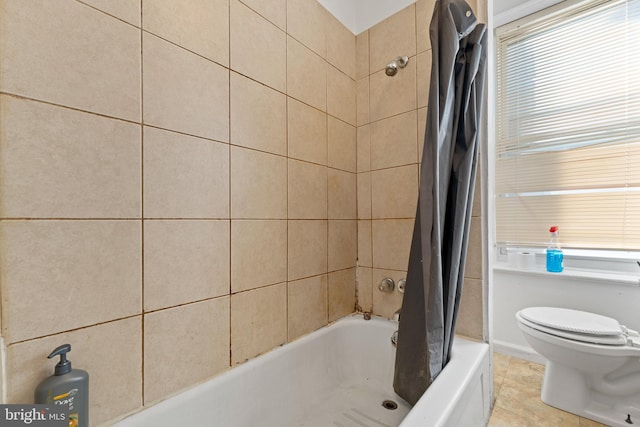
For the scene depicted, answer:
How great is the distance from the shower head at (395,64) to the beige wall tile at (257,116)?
58 cm

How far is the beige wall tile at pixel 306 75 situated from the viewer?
1.22m

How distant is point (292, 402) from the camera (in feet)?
3.67

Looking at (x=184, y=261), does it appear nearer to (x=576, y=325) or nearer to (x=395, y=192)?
(x=395, y=192)

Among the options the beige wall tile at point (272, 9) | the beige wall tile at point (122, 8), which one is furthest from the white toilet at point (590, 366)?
the beige wall tile at point (122, 8)

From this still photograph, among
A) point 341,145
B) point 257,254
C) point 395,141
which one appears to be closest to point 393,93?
point 395,141

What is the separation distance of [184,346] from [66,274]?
39 centimetres

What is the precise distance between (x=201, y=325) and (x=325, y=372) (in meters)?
0.69

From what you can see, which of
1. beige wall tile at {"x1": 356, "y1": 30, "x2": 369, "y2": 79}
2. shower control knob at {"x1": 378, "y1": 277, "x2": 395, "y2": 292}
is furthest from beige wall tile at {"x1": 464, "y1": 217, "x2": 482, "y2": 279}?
beige wall tile at {"x1": 356, "y1": 30, "x2": 369, "y2": 79}

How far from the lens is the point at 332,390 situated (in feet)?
4.22

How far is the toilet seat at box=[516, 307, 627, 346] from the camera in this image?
1186 millimetres

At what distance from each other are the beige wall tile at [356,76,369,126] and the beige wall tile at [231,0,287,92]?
0.56 metres

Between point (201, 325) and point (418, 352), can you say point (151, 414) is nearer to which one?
point (201, 325)

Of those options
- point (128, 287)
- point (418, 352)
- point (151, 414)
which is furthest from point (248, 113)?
point (418, 352)

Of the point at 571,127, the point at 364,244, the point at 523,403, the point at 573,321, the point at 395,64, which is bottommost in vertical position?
the point at 523,403
